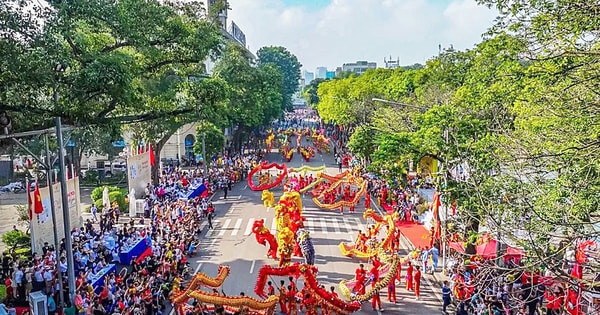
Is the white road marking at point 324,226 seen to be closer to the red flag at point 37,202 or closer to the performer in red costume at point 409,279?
the performer in red costume at point 409,279

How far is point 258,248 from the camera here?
77.2 ft

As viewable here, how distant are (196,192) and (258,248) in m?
8.74

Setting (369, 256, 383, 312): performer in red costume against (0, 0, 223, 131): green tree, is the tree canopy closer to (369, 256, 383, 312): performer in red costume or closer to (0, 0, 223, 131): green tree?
(369, 256, 383, 312): performer in red costume

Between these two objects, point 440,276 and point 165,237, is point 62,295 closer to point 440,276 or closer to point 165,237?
point 165,237

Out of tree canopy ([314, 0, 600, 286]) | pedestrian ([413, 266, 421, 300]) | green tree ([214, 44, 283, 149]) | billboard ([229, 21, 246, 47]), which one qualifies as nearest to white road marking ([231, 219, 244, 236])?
tree canopy ([314, 0, 600, 286])

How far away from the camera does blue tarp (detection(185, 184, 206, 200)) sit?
30.0m

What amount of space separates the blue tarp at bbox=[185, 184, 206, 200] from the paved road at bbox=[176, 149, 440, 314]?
1342 millimetres

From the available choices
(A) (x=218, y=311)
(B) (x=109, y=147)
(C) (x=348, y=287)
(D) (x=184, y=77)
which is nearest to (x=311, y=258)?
(C) (x=348, y=287)

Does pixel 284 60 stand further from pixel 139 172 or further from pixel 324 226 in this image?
pixel 324 226

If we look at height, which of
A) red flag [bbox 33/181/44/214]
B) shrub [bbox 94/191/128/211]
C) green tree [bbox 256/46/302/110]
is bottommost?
shrub [bbox 94/191/128/211]

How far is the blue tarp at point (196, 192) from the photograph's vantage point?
3005 cm

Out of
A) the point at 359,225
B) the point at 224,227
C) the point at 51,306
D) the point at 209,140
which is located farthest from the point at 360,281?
the point at 209,140

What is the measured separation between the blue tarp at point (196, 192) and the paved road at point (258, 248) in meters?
1.34

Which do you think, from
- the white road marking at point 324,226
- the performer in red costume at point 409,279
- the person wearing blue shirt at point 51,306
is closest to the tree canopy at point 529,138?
the performer in red costume at point 409,279
